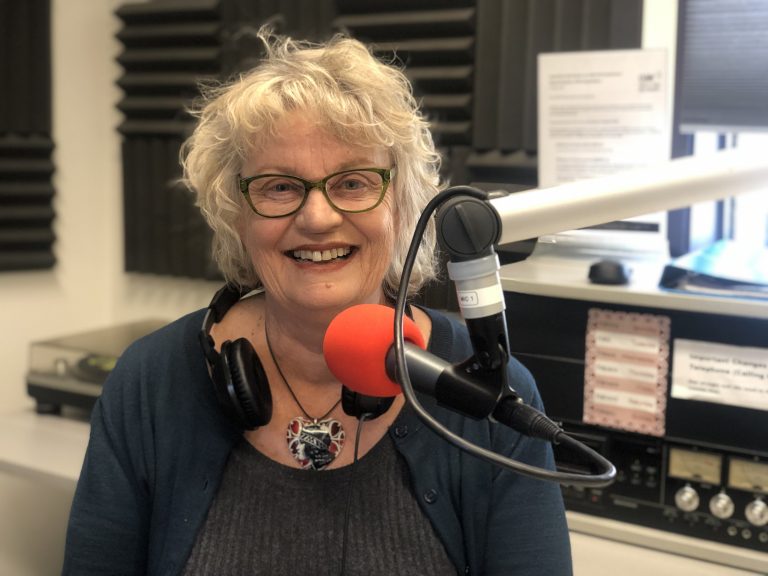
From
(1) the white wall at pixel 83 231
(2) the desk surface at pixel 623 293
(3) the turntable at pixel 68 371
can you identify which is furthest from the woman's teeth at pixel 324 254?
(1) the white wall at pixel 83 231

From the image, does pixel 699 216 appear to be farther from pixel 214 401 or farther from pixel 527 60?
pixel 214 401

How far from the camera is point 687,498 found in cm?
128

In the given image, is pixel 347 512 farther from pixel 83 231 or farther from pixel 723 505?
pixel 83 231

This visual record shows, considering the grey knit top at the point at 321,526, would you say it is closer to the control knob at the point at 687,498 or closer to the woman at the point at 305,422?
the woman at the point at 305,422

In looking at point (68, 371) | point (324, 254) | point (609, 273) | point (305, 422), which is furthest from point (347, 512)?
point (68, 371)

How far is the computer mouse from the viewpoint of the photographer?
1289 mm

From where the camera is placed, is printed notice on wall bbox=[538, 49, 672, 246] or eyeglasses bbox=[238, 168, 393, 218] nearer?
eyeglasses bbox=[238, 168, 393, 218]

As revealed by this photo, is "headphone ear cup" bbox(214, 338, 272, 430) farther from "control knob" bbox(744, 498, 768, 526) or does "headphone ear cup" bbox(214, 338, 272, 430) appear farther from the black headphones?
"control knob" bbox(744, 498, 768, 526)

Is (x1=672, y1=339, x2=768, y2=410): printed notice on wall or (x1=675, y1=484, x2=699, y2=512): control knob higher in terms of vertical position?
(x1=672, y1=339, x2=768, y2=410): printed notice on wall

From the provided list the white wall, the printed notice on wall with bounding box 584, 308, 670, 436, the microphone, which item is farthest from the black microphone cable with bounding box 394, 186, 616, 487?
the white wall

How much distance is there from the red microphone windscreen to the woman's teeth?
12.2 inches

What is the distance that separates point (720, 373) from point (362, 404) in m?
0.59

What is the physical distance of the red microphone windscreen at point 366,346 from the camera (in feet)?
2.11

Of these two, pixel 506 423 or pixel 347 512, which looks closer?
pixel 506 423
